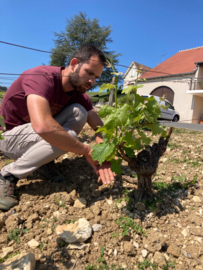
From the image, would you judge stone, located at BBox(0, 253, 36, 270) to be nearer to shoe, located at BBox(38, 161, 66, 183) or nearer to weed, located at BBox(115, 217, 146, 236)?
weed, located at BBox(115, 217, 146, 236)

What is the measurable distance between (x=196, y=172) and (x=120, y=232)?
134cm

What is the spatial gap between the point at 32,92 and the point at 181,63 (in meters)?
18.0

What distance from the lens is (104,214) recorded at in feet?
5.40

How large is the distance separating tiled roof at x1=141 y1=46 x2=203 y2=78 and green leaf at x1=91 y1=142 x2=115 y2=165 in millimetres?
15316

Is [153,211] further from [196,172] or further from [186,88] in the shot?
[186,88]

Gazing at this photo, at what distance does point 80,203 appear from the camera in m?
1.79

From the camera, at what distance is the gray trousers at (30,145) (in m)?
1.85

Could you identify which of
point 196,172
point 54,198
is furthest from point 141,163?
point 196,172

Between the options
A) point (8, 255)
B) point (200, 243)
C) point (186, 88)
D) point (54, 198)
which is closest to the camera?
point (8, 255)

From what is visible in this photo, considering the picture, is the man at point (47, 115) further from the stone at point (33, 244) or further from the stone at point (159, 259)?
the stone at point (159, 259)

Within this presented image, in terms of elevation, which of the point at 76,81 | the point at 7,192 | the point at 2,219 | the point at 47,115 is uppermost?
the point at 76,81

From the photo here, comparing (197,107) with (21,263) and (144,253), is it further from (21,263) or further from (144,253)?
(21,263)

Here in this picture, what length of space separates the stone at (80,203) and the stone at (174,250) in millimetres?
798

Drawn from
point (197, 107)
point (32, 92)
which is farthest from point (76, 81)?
point (197, 107)
